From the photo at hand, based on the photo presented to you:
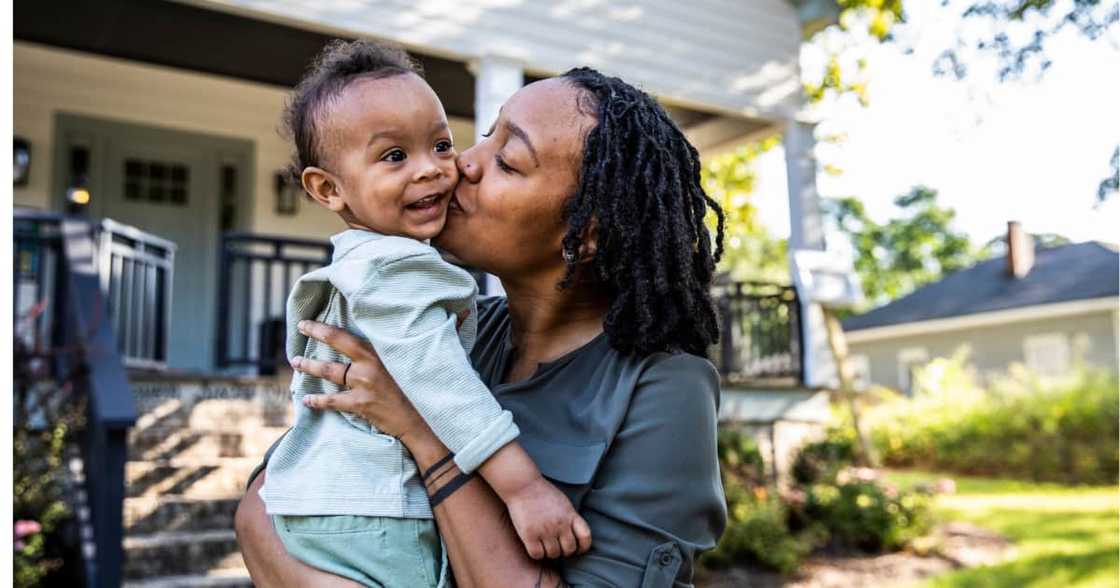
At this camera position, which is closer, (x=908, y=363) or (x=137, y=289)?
(x=137, y=289)

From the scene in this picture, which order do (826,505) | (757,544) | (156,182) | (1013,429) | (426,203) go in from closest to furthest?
(426,203) → (757,544) → (826,505) → (156,182) → (1013,429)

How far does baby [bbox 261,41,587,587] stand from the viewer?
4.94ft

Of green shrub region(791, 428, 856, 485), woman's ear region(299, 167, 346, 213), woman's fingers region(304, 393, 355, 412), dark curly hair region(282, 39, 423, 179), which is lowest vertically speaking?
green shrub region(791, 428, 856, 485)

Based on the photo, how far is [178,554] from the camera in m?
5.76

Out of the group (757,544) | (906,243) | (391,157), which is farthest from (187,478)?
(906,243)

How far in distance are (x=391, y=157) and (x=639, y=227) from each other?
0.48 meters

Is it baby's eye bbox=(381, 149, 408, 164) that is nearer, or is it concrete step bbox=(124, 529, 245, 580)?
baby's eye bbox=(381, 149, 408, 164)

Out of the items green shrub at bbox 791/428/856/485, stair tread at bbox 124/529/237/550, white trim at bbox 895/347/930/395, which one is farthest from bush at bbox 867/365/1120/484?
stair tread at bbox 124/529/237/550

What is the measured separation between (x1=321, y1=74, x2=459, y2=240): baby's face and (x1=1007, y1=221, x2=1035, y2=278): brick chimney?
88.6 feet

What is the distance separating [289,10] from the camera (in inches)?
284

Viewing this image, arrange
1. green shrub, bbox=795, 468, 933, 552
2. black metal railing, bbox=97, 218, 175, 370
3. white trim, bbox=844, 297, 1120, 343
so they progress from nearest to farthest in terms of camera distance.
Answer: black metal railing, bbox=97, 218, 175, 370 → green shrub, bbox=795, 468, 933, 552 → white trim, bbox=844, 297, 1120, 343

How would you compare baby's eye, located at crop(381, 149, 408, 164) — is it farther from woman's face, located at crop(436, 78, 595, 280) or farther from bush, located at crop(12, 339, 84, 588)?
bush, located at crop(12, 339, 84, 588)

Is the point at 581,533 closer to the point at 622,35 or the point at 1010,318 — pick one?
the point at 622,35

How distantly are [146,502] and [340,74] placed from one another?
4.91 meters
